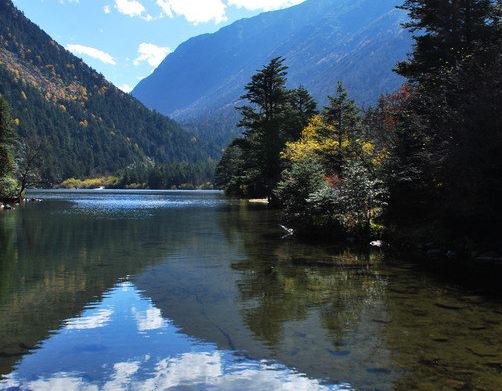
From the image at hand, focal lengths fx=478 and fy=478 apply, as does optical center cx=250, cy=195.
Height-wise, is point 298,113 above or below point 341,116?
above

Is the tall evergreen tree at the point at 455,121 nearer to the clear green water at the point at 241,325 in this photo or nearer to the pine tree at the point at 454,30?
the pine tree at the point at 454,30

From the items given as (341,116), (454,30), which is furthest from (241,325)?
(341,116)

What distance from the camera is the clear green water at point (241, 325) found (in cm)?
844

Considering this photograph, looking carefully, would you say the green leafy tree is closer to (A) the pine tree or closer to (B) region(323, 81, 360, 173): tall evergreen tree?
(B) region(323, 81, 360, 173): tall evergreen tree

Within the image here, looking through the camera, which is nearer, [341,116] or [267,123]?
[341,116]

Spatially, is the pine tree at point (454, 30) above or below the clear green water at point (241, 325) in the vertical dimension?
above

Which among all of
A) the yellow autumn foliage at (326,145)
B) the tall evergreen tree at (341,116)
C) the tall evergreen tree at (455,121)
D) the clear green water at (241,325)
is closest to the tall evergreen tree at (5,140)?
the yellow autumn foliage at (326,145)

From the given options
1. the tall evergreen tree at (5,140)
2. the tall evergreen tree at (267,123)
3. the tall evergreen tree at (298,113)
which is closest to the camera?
the tall evergreen tree at (267,123)

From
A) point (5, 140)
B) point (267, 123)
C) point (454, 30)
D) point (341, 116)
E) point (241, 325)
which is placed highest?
point (454, 30)

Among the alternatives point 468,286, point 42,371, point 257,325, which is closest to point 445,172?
point 468,286

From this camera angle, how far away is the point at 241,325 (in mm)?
11617

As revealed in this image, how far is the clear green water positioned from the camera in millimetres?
8438

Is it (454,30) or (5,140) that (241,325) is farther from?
(5,140)

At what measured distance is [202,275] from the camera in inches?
720
